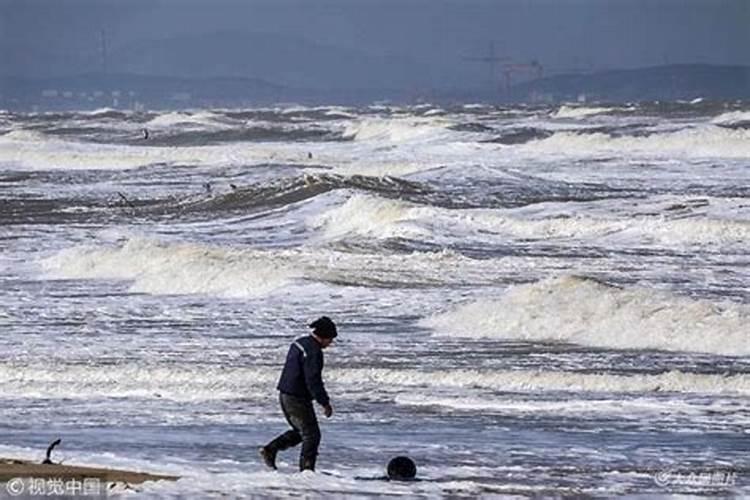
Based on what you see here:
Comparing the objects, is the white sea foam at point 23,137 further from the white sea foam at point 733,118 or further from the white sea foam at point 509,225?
the white sea foam at point 509,225

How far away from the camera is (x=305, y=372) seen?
1157cm

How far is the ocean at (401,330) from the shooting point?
13523mm

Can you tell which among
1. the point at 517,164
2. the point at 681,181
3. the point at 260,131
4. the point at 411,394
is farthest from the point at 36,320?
the point at 260,131

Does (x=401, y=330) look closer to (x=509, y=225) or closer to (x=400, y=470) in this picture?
(x=400, y=470)

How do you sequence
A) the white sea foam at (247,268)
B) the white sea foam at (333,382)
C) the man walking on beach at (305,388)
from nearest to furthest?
1. the man walking on beach at (305,388)
2. the white sea foam at (333,382)
3. the white sea foam at (247,268)

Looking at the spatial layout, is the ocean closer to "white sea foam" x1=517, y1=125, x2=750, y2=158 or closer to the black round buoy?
the black round buoy

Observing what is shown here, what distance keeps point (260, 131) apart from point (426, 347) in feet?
262

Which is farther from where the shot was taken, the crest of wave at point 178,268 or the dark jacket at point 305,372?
the crest of wave at point 178,268

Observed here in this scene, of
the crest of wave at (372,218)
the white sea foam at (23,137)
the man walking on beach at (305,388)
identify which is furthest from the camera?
the white sea foam at (23,137)

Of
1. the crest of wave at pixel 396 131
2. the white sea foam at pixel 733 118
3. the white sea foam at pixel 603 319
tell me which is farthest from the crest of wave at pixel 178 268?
the white sea foam at pixel 733 118

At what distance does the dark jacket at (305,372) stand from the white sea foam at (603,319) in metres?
8.94

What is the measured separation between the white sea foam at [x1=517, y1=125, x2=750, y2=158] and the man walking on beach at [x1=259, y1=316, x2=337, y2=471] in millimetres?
51835

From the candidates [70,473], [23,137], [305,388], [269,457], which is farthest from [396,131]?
[70,473]

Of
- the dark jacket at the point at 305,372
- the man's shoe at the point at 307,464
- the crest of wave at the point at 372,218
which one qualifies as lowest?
the man's shoe at the point at 307,464
